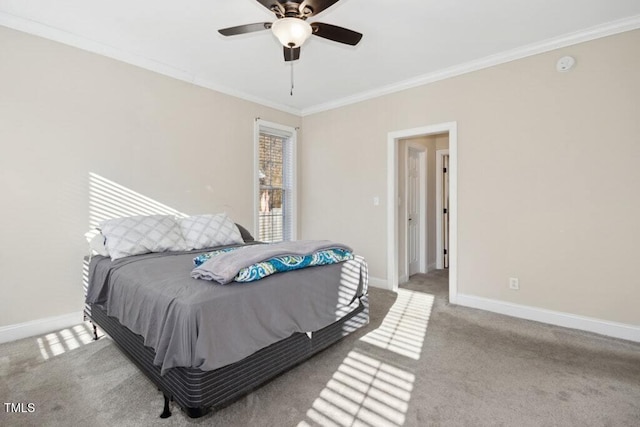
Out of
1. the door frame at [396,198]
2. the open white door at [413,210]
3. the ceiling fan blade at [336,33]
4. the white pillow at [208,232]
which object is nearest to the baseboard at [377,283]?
the door frame at [396,198]

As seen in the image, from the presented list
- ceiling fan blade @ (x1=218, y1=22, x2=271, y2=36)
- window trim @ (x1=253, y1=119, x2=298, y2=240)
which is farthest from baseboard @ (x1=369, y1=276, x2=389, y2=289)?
ceiling fan blade @ (x1=218, y1=22, x2=271, y2=36)

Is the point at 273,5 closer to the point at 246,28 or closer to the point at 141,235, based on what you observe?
the point at 246,28

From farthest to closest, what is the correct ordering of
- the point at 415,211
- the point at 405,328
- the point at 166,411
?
the point at 415,211
the point at 405,328
the point at 166,411

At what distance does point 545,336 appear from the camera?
8.79 ft

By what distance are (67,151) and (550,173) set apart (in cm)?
453

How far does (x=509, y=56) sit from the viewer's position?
10.2ft

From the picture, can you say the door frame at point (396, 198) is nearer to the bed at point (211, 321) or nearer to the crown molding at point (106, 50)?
the bed at point (211, 321)

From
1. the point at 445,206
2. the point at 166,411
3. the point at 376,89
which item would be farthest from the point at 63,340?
the point at 445,206

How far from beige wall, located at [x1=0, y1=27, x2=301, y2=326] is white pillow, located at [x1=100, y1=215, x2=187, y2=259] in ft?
1.75

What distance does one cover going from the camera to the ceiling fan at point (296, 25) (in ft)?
6.14

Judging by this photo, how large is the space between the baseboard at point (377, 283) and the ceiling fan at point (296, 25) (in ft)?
9.87

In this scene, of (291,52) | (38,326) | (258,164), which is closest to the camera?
(291,52)

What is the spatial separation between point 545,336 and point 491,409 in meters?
1.36

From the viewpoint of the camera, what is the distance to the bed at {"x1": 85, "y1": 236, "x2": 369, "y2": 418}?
154 cm
